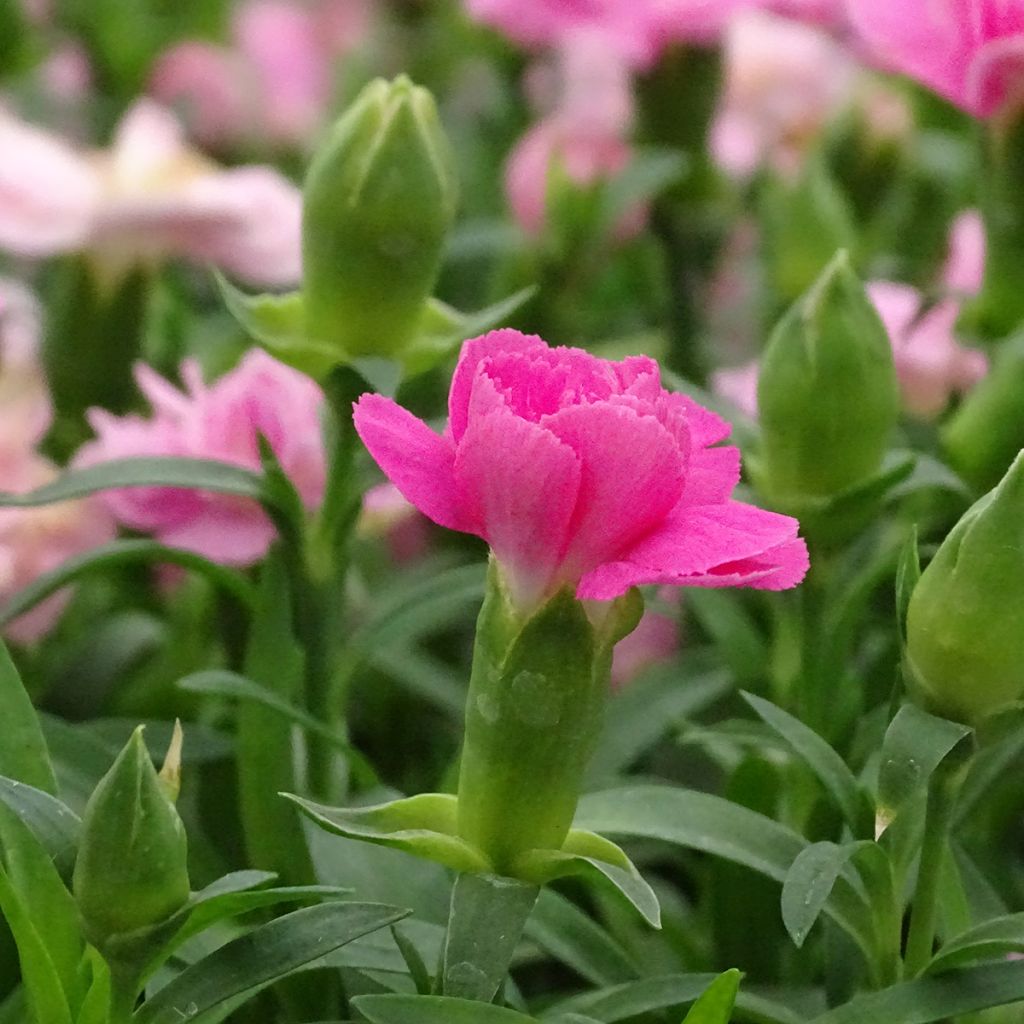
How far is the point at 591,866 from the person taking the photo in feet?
1.25

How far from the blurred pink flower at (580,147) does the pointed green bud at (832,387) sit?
436 millimetres

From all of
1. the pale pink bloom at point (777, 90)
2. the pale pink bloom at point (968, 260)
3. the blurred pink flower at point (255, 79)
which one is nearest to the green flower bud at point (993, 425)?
the pale pink bloom at point (968, 260)

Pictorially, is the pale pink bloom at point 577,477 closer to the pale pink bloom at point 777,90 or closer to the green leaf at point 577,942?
the green leaf at point 577,942

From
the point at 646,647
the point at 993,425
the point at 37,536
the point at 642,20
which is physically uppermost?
the point at 642,20

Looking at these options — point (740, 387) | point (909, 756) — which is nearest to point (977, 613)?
point (909, 756)

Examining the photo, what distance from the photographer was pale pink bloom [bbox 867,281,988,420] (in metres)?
0.72

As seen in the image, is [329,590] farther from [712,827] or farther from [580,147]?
[580,147]

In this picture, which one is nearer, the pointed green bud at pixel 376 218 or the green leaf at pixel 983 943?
the green leaf at pixel 983 943

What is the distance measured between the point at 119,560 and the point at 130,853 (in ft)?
0.77

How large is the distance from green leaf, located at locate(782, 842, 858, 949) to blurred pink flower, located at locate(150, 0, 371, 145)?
3.25ft

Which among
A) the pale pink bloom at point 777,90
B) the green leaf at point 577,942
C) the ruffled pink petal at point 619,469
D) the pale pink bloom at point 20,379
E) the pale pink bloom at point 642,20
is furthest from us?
the pale pink bloom at point 777,90

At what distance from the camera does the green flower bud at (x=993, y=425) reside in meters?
0.57

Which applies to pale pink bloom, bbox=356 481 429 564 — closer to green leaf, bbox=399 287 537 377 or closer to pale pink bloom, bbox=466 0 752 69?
green leaf, bbox=399 287 537 377

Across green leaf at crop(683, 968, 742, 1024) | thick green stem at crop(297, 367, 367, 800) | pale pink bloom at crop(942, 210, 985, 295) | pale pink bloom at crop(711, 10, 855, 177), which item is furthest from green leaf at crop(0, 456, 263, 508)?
pale pink bloom at crop(711, 10, 855, 177)
